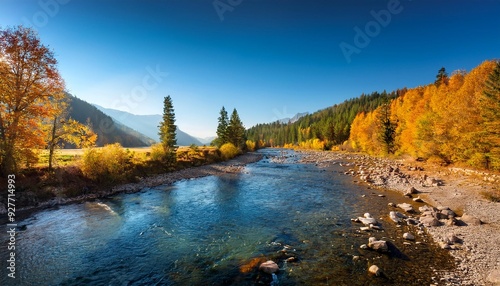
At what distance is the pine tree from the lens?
1641 inches

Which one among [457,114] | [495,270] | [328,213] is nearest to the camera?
[495,270]

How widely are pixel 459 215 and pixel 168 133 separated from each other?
4329 cm

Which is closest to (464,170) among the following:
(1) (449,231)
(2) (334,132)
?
(1) (449,231)

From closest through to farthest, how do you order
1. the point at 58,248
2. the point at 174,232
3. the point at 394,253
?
the point at 394,253, the point at 58,248, the point at 174,232

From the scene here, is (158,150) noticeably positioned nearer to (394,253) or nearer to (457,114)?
(394,253)

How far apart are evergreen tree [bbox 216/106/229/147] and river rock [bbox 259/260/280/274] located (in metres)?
62.1

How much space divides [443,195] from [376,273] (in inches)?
661

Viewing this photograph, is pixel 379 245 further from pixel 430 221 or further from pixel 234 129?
pixel 234 129

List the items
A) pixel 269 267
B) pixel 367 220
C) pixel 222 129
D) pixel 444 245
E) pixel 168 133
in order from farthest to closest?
pixel 222 129, pixel 168 133, pixel 367 220, pixel 444 245, pixel 269 267

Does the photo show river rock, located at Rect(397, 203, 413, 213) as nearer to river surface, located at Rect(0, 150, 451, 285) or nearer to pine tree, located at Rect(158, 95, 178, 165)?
river surface, located at Rect(0, 150, 451, 285)

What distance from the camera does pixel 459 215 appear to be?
1552 cm

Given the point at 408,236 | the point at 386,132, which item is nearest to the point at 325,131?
the point at 386,132

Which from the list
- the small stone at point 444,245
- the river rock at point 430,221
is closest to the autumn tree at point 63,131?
the small stone at point 444,245

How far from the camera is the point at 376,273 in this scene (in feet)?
30.3
